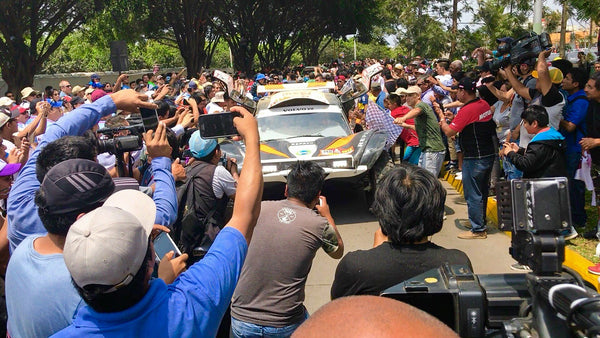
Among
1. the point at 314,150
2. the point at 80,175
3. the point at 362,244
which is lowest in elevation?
the point at 362,244

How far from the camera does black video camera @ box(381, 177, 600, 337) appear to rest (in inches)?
56.3

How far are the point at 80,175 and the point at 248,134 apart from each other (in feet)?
2.51

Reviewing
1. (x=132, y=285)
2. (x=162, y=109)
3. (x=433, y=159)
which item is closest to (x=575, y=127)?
(x=433, y=159)

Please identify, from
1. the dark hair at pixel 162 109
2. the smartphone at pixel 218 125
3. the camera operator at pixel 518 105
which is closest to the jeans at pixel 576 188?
the camera operator at pixel 518 105

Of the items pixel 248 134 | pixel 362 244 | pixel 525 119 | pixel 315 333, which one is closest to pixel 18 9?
pixel 362 244

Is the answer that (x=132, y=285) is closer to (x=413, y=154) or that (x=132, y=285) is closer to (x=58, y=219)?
(x=58, y=219)

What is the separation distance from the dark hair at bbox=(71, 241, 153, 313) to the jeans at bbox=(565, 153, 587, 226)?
5900 mm

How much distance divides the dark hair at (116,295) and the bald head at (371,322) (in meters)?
0.74

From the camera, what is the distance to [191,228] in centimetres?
402

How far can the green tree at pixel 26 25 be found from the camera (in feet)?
65.3

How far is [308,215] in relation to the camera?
3.29 meters

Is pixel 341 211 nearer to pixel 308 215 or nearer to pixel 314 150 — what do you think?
pixel 314 150

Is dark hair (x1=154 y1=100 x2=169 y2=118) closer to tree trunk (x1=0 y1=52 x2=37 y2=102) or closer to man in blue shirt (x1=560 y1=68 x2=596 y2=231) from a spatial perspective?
man in blue shirt (x1=560 y1=68 x2=596 y2=231)

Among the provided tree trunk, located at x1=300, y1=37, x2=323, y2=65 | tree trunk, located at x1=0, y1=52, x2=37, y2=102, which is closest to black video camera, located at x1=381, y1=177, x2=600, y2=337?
tree trunk, located at x1=0, y1=52, x2=37, y2=102
